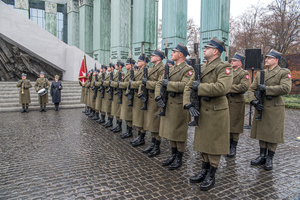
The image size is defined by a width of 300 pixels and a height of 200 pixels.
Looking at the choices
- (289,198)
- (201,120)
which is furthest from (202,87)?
(289,198)

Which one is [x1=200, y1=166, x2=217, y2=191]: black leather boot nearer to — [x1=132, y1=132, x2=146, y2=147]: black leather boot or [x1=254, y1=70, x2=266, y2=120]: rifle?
[x1=254, y1=70, x2=266, y2=120]: rifle

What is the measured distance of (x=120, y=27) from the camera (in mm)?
17828

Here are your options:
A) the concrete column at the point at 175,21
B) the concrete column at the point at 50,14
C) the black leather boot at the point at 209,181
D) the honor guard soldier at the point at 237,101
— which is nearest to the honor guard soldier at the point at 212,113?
the black leather boot at the point at 209,181

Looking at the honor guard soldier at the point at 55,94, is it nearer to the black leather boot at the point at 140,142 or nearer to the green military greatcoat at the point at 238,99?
the black leather boot at the point at 140,142

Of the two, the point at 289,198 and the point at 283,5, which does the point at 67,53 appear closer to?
the point at 289,198

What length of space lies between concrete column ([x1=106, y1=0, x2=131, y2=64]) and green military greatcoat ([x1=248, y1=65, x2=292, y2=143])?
48.4ft

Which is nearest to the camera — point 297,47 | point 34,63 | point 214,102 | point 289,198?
point 289,198

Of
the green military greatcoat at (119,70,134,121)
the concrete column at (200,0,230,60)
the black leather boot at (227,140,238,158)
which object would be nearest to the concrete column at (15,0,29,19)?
the concrete column at (200,0,230,60)

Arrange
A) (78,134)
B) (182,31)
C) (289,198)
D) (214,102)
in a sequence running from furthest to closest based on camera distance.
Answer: (182,31) < (78,134) < (214,102) < (289,198)

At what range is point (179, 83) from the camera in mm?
3896

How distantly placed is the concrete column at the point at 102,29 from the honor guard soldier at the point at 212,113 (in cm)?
1880

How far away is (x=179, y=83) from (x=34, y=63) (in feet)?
54.9

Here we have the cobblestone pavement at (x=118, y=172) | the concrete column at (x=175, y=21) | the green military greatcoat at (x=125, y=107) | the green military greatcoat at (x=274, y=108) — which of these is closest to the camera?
the cobblestone pavement at (x=118, y=172)

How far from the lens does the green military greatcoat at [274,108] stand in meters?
3.92
